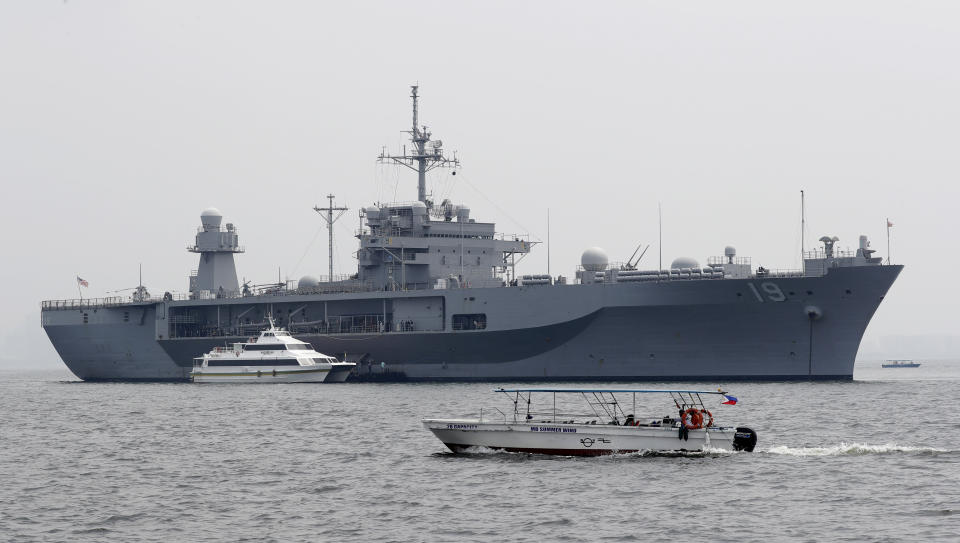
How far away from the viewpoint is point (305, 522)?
922 inches

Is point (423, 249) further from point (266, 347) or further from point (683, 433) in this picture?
point (683, 433)

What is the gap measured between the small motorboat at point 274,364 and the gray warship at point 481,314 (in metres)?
1.79

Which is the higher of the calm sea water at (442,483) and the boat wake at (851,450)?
the boat wake at (851,450)

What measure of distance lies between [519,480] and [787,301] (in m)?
28.2

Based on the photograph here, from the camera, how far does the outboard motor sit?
31109 mm

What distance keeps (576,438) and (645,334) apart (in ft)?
82.5

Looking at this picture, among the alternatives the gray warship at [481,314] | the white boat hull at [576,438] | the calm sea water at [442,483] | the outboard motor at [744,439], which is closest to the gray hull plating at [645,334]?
the gray warship at [481,314]

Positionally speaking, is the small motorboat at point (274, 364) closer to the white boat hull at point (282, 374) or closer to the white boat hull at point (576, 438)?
the white boat hull at point (282, 374)

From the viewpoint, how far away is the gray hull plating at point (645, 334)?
174 ft

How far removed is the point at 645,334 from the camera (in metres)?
55.9

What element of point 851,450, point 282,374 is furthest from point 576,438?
point 282,374

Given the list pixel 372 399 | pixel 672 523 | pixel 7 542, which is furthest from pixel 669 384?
pixel 7 542

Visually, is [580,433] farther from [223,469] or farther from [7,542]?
[7,542]

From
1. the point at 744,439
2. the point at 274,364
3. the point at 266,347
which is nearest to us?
the point at 744,439
